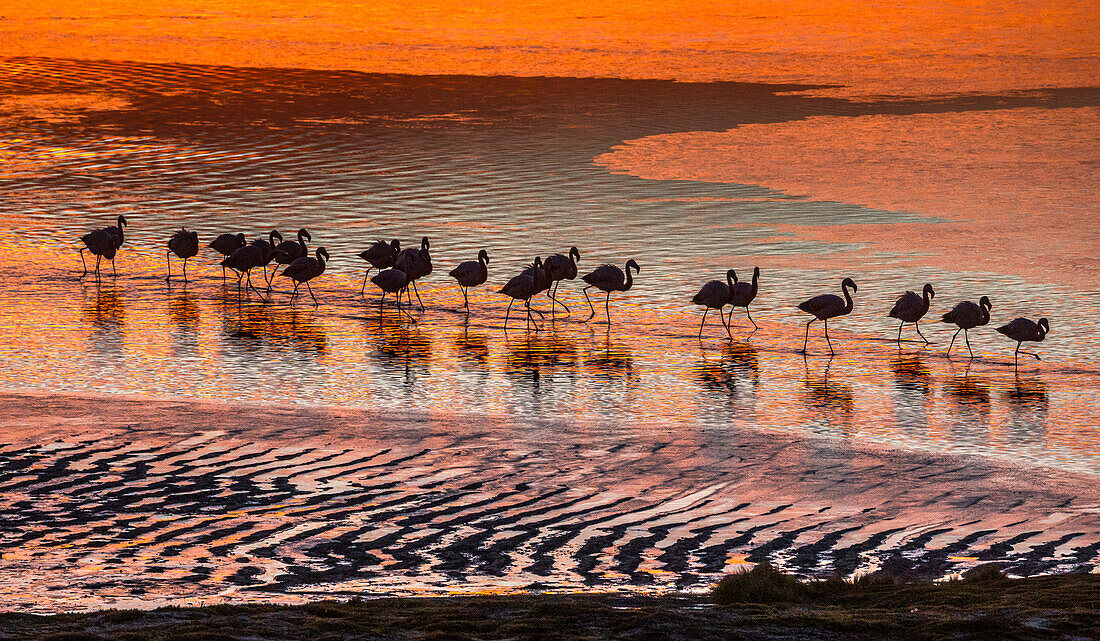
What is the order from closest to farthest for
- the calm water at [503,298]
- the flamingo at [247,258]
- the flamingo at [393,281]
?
the calm water at [503,298], the flamingo at [393,281], the flamingo at [247,258]

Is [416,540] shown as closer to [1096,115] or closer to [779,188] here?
[779,188]

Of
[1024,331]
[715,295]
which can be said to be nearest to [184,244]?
[715,295]

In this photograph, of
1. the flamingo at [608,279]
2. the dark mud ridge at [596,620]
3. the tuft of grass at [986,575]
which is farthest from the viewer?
the flamingo at [608,279]

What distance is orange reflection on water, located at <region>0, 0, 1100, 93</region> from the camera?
144 ft

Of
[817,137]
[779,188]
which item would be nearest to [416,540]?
[779,188]

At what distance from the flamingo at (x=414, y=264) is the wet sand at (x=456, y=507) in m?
5.21

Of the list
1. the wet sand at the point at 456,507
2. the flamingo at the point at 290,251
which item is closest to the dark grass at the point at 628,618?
the wet sand at the point at 456,507

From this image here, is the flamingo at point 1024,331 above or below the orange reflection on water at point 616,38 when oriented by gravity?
below

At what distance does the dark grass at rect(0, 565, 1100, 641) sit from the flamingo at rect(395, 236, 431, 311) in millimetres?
10889

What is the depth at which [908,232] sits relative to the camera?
2331 centimetres

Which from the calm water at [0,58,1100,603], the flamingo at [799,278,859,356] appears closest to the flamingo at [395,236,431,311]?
the calm water at [0,58,1100,603]

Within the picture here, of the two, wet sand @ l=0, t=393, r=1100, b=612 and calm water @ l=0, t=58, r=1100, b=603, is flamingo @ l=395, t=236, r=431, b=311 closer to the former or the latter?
calm water @ l=0, t=58, r=1100, b=603

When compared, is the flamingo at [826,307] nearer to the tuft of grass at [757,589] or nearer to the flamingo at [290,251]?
the flamingo at [290,251]

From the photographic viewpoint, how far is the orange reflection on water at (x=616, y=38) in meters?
43.8
